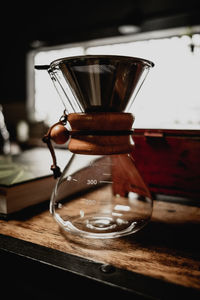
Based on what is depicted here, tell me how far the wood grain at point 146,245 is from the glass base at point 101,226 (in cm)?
1

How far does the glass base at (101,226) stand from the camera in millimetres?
426

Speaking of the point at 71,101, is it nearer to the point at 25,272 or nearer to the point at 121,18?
the point at 25,272

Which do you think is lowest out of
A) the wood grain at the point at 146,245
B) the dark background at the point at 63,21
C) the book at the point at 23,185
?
the wood grain at the point at 146,245

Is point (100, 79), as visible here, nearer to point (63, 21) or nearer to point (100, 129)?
point (100, 129)

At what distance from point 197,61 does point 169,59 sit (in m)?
0.26

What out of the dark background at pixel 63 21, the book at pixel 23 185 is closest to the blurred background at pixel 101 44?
the dark background at pixel 63 21

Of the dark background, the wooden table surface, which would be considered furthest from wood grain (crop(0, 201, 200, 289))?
the dark background

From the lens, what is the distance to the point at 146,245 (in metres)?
0.40

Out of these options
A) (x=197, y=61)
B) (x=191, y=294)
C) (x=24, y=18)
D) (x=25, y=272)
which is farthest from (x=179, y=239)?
(x=24, y=18)

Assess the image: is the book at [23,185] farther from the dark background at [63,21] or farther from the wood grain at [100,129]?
the dark background at [63,21]

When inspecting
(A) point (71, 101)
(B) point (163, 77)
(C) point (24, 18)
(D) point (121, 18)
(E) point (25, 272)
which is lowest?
(E) point (25, 272)

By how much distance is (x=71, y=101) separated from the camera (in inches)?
18.7

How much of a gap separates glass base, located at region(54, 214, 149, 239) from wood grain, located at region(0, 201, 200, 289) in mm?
10

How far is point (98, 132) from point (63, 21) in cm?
294
